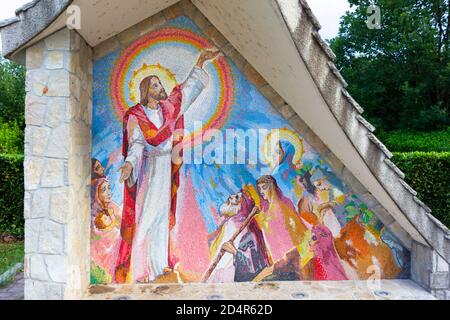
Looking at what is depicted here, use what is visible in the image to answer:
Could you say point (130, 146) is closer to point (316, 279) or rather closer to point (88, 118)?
point (88, 118)

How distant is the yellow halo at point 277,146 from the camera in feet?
13.8

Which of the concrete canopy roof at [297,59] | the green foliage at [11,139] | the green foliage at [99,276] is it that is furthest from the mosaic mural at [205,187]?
the green foliage at [11,139]

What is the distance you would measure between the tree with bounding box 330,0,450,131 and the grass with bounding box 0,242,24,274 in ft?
42.2

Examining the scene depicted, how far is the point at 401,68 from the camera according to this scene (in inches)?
563

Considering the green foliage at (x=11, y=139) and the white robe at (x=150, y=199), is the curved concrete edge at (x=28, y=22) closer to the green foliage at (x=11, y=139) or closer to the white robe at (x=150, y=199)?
the white robe at (x=150, y=199)

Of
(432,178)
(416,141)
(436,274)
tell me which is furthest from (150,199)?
(416,141)

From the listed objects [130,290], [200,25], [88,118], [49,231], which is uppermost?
[200,25]

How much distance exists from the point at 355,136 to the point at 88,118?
8.98ft

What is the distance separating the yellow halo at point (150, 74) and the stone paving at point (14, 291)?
2.42m

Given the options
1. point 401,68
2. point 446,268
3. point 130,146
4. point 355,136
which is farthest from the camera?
point 401,68

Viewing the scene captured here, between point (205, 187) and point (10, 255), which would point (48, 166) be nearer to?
point (205, 187)

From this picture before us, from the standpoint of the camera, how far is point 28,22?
3008 mm

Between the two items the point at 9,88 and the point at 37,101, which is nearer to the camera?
the point at 37,101

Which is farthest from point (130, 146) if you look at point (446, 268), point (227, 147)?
point (446, 268)
